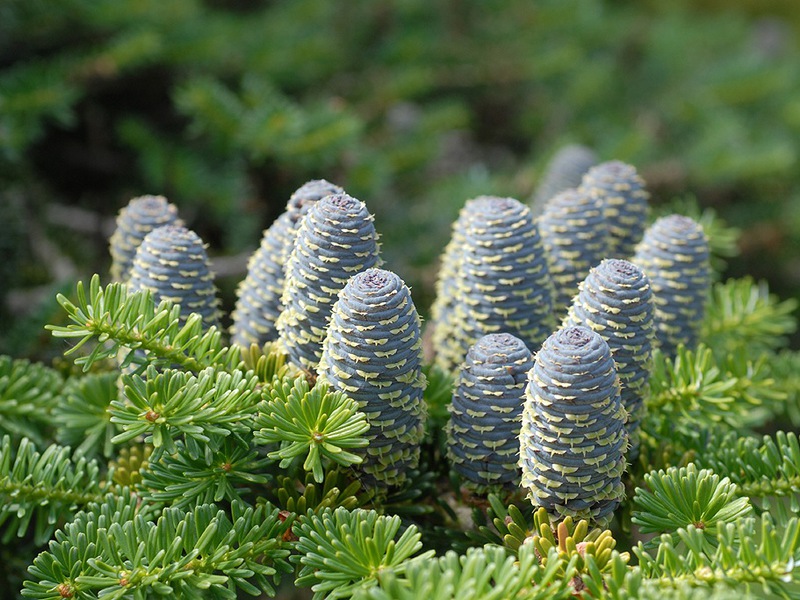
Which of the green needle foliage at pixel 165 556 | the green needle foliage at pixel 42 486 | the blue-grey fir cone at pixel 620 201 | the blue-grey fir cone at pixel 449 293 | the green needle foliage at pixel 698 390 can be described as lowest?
the green needle foliage at pixel 165 556

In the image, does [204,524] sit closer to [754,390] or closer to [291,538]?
[291,538]

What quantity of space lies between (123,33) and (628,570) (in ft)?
4.15

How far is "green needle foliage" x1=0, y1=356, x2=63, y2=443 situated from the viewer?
82 centimetres

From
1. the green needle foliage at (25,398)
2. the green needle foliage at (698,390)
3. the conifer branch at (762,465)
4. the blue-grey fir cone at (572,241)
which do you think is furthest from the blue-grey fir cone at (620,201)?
the green needle foliage at (25,398)

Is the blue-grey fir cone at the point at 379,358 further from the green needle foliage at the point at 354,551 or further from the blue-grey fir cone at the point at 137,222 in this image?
the blue-grey fir cone at the point at 137,222

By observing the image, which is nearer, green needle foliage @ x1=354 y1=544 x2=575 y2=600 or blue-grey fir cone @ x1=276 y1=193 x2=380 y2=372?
green needle foliage @ x1=354 y1=544 x2=575 y2=600

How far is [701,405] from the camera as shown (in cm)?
80

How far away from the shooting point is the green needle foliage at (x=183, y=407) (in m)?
0.63

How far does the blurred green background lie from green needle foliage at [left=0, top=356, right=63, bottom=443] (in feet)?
0.71

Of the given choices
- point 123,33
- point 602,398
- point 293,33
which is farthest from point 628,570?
point 293,33

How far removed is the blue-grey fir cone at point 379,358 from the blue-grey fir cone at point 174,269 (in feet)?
0.57

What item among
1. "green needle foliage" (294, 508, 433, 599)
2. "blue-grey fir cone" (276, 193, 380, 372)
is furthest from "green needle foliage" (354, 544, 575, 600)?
"blue-grey fir cone" (276, 193, 380, 372)

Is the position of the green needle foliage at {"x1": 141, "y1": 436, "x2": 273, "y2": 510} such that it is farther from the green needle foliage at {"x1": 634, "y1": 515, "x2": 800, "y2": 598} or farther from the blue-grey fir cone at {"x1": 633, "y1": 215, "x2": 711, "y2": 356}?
the blue-grey fir cone at {"x1": 633, "y1": 215, "x2": 711, "y2": 356}

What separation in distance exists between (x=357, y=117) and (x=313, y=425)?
1.05m
